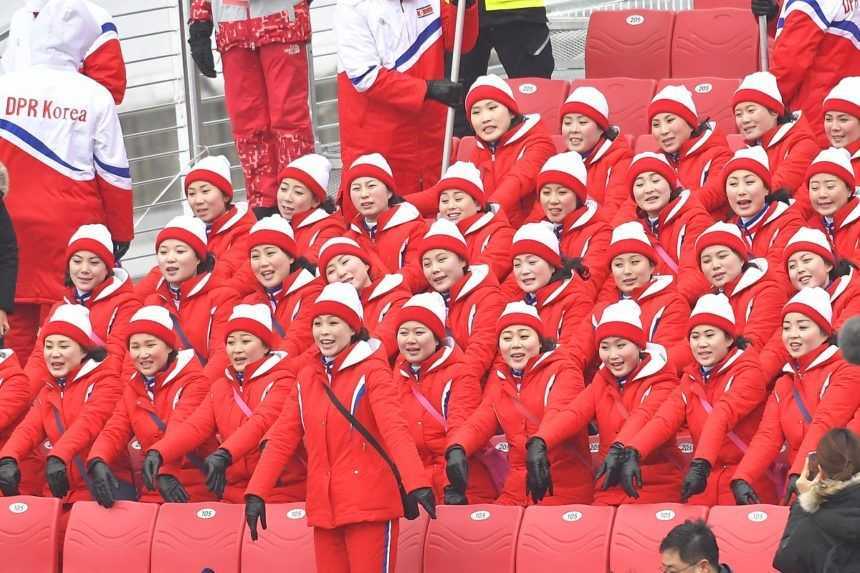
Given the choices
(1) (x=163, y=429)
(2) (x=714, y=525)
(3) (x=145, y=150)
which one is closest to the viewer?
(2) (x=714, y=525)

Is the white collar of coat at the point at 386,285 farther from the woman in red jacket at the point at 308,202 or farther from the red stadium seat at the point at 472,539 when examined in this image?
the red stadium seat at the point at 472,539

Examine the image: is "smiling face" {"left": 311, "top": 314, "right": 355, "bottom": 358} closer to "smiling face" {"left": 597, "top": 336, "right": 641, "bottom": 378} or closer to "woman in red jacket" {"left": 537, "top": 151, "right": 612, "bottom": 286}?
"smiling face" {"left": 597, "top": 336, "right": 641, "bottom": 378}

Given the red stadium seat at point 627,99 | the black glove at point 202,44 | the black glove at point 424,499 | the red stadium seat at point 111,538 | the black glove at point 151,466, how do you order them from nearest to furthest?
the black glove at point 424,499
the red stadium seat at point 111,538
the black glove at point 151,466
the black glove at point 202,44
the red stadium seat at point 627,99

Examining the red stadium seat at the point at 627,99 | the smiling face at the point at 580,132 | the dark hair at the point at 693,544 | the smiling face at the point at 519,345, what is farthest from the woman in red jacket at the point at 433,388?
the red stadium seat at the point at 627,99

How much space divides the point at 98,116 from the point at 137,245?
1.88 metres

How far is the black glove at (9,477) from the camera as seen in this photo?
11.6 meters

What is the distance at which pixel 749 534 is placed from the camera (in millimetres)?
10086

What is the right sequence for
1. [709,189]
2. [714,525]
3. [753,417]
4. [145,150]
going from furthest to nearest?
[145,150] → [709,189] → [753,417] → [714,525]

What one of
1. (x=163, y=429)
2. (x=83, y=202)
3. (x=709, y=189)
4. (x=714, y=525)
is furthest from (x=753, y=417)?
(x=83, y=202)

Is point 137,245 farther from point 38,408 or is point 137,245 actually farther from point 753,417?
point 753,417

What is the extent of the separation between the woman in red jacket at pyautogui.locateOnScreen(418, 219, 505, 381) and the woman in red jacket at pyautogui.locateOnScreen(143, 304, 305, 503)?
0.85 m

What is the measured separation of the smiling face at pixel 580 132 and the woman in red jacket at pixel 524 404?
1891 millimetres

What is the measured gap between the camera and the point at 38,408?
12.0 metres

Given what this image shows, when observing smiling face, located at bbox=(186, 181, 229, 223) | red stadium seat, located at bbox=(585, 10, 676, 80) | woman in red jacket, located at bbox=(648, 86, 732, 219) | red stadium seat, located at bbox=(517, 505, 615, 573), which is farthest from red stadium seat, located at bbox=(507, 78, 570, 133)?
red stadium seat, located at bbox=(517, 505, 615, 573)
